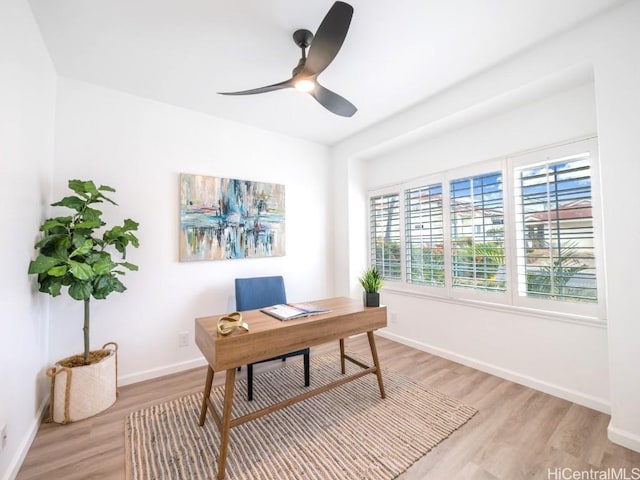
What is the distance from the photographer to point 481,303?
105 inches

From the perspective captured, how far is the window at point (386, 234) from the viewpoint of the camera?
11.7 feet

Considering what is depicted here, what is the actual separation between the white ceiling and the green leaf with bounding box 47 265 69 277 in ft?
5.06

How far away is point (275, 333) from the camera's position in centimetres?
164

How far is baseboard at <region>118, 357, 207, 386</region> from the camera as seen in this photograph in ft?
7.92

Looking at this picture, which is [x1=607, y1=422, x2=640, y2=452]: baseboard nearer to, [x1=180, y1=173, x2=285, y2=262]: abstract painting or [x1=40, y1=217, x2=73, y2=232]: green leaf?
[x1=180, y1=173, x2=285, y2=262]: abstract painting

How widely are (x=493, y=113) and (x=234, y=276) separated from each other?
9.99 feet

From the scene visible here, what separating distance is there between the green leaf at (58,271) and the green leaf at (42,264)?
23 millimetres

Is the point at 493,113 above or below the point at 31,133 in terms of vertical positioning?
above

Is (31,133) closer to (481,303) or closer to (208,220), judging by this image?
(208,220)

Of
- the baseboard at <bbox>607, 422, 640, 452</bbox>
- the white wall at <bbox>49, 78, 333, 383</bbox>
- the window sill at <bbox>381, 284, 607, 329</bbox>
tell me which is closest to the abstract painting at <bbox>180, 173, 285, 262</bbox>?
the white wall at <bbox>49, 78, 333, 383</bbox>

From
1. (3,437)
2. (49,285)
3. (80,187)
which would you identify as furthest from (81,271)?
(3,437)

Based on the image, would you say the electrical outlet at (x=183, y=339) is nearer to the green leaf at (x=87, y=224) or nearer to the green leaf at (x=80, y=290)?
the green leaf at (x=80, y=290)

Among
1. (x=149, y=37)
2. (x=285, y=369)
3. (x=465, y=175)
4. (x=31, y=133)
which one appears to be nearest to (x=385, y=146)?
(x=465, y=175)

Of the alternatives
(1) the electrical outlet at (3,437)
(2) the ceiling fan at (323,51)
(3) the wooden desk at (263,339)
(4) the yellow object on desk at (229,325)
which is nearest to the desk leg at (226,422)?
(3) the wooden desk at (263,339)
